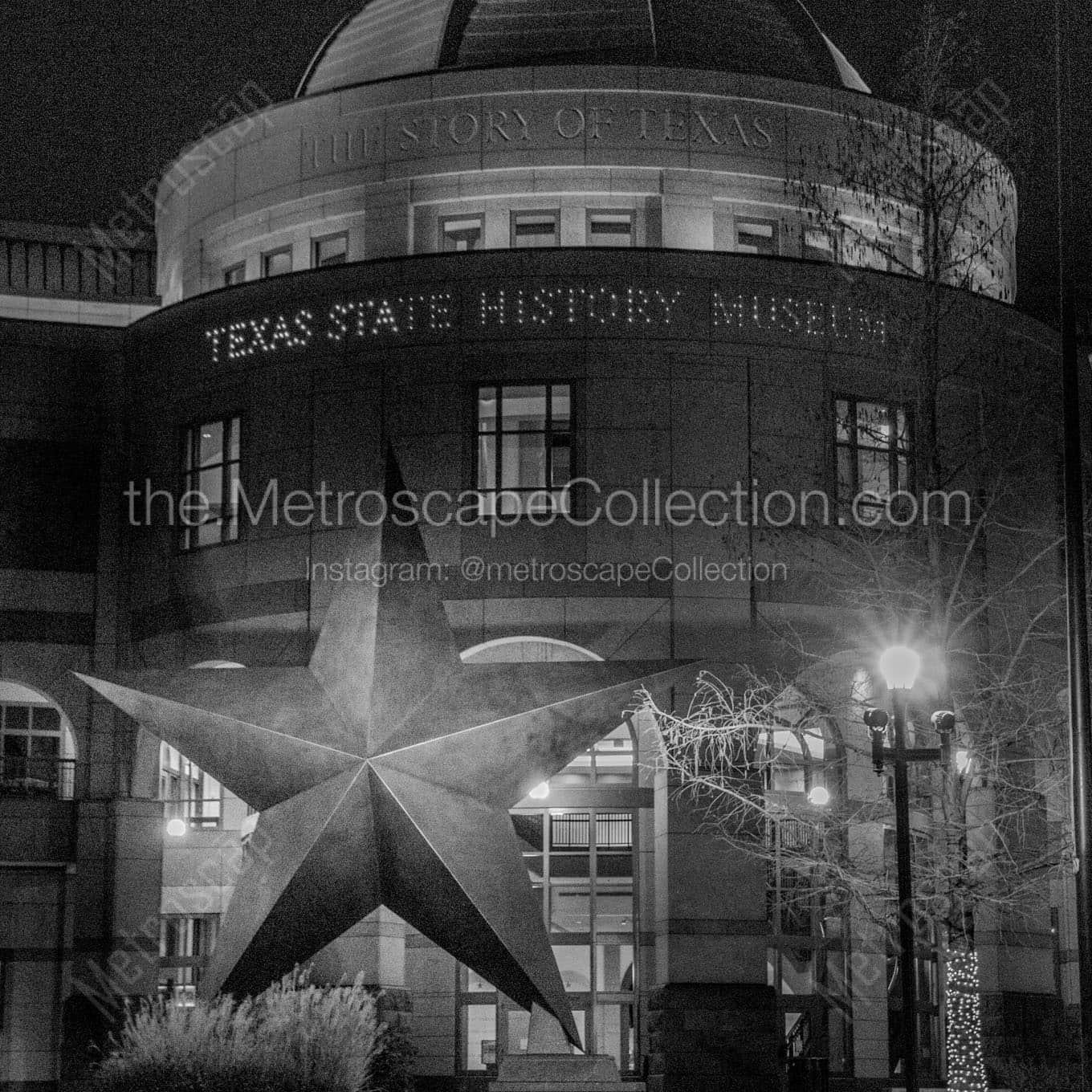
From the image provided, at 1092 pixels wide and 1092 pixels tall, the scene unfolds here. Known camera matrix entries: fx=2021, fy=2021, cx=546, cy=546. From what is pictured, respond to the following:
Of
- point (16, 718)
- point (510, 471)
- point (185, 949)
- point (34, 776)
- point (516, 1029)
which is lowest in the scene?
point (516, 1029)

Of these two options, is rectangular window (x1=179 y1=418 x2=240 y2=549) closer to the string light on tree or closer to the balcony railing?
the balcony railing

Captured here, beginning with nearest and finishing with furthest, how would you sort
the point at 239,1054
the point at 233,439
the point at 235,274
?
1. the point at 239,1054
2. the point at 233,439
3. the point at 235,274

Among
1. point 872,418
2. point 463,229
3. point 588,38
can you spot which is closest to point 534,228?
point 463,229

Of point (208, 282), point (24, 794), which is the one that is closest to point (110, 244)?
point (208, 282)

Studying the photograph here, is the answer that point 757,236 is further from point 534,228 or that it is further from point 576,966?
point 576,966

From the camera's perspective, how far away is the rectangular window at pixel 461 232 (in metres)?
40.0

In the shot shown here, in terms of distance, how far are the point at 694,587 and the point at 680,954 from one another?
6.43m

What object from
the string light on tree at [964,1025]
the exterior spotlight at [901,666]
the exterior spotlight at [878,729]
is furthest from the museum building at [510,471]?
the exterior spotlight at [901,666]

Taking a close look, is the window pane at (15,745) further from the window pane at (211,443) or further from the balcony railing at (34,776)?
the window pane at (211,443)

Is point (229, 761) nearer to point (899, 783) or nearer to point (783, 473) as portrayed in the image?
point (899, 783)

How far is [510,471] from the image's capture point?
37375 millimetres

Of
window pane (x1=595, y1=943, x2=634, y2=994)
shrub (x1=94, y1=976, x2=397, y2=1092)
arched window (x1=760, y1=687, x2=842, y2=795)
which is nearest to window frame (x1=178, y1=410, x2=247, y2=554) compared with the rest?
window pane (x1=595, y1=943, x2=634, y2=994)

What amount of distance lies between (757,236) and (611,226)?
2.95 m

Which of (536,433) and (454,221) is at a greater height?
(454,221)
